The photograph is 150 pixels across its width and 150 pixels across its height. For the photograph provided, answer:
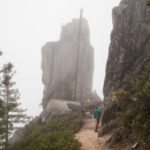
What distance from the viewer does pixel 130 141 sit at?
1752 centimetres

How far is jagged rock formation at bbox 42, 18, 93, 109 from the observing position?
183 feet

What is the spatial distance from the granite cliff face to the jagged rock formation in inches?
1101

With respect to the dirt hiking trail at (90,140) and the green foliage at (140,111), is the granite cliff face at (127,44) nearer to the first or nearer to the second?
the dirt hiking trail at (90,140)

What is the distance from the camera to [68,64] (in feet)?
192

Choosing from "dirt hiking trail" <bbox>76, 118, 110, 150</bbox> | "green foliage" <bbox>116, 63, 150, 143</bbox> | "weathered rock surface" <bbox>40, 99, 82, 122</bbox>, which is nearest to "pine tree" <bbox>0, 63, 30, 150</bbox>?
"weathered rock surface" <bbox>40, 99, 82, 122</bbox>

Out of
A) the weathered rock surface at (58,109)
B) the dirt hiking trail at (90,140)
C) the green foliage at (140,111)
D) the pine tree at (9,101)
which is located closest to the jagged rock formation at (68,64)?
the weathered rock surface at (58,109)

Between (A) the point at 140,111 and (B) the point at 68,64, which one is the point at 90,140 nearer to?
(A) the point at 140,111

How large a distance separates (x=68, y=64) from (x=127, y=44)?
1329 inches

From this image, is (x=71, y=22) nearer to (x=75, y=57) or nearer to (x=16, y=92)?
(x=75, y=57)

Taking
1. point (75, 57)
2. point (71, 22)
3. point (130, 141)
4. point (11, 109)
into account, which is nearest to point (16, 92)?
point (11, 109)

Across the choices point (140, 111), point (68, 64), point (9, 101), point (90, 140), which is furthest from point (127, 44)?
point (68, 64)

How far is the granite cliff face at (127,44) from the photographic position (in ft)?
79.2

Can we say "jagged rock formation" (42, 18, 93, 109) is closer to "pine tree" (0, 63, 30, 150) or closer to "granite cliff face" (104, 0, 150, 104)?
"pine tree" (0, 63, 30, 150)

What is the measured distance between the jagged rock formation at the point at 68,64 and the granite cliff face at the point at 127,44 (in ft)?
91.8
